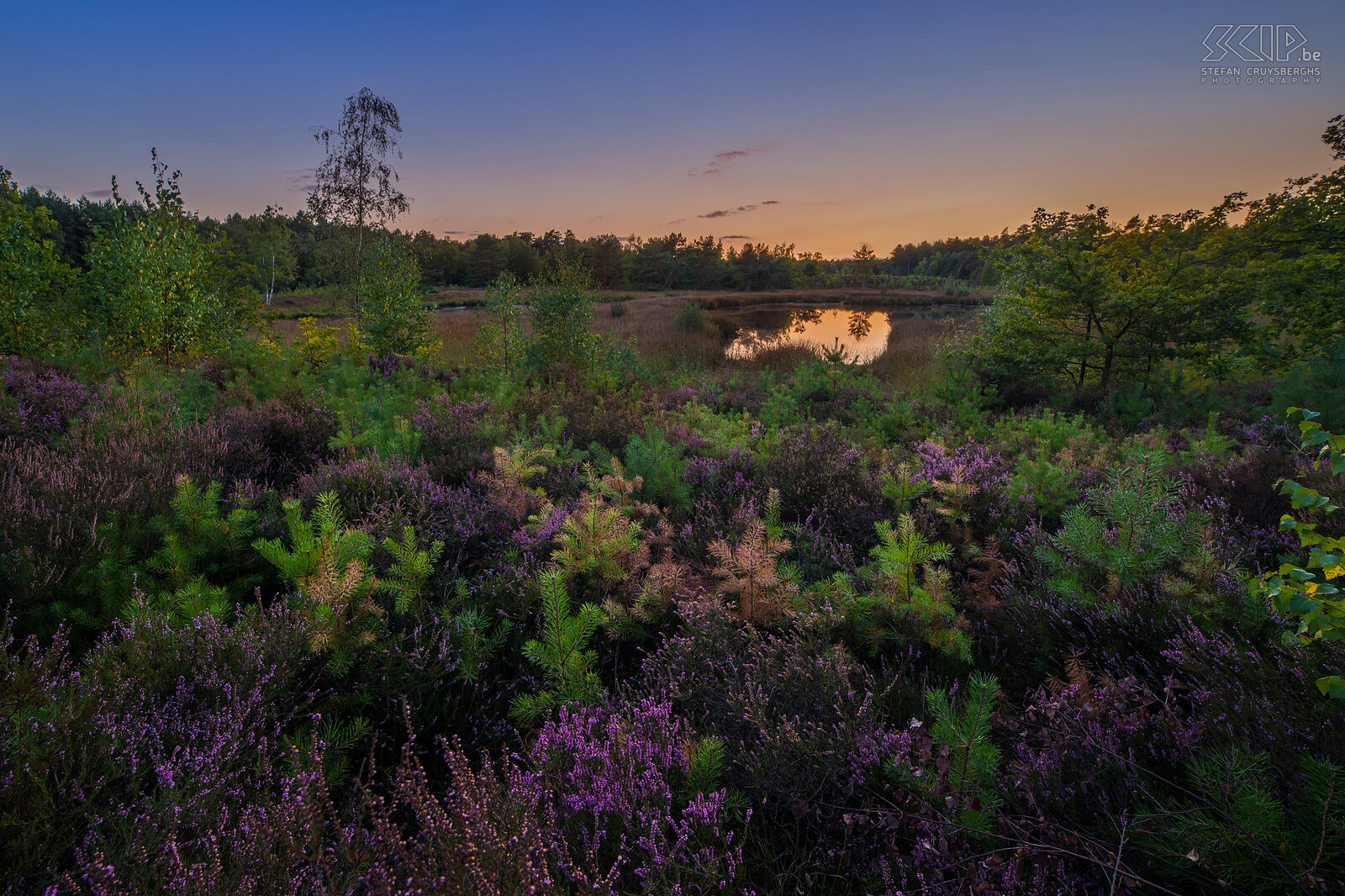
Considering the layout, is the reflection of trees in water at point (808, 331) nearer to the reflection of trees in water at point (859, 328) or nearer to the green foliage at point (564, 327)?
the reflection of trees in water at point (859, 328)

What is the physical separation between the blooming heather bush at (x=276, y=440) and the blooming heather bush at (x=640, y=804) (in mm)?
3649

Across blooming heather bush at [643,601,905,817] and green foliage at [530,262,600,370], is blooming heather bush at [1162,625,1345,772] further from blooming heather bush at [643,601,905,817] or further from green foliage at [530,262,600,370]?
green foliage at [530,262,600,370]

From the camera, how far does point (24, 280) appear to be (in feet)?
26.7

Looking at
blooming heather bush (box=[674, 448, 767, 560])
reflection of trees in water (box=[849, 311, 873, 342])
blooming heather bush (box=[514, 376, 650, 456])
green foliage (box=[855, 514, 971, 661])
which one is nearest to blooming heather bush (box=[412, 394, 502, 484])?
blooming heather bush (box=[514, 376, 650, 456])

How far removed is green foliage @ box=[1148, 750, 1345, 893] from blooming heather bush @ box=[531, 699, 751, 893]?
3.51 ft

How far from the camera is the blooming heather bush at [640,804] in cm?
143

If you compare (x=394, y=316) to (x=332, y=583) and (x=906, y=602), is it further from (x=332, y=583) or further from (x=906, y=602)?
(x=906, y=602)

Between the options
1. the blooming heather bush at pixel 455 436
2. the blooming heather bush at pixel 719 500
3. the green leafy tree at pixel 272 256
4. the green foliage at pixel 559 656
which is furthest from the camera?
the green leafy tree at pixel 272 256

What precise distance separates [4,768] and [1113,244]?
1225 cm

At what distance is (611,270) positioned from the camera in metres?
81.1

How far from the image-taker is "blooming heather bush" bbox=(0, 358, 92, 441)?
4473 millimetres

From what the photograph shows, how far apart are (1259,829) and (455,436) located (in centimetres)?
526

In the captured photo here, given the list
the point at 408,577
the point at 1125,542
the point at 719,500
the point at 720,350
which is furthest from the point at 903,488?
the point at 720,350

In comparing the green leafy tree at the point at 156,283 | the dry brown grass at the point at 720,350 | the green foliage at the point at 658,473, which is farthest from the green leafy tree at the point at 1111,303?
the green leafy tree at the point at 156,283
